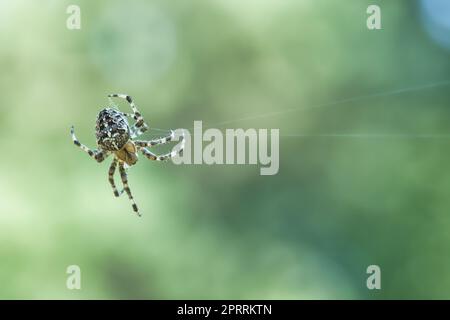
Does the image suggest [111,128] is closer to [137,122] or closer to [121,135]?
[121,135]

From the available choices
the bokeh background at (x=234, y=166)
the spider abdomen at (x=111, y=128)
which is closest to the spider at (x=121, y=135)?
the spider abdomen at (x=111, y=128)

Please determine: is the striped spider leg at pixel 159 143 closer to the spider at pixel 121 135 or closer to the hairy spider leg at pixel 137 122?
the spider at pixel 121 135

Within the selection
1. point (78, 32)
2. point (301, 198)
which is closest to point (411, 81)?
point (301, 198)

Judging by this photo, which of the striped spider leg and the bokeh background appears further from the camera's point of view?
the bokeh background

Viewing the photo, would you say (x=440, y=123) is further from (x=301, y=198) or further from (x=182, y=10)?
(x=182, y=10)

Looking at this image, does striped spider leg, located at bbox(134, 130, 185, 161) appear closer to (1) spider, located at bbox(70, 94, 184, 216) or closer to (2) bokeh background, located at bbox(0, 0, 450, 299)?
(1) spider, located at bbox(70, 94, 184, 216)

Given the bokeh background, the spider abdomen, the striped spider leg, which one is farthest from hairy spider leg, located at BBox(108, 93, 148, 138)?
the bokeh background
